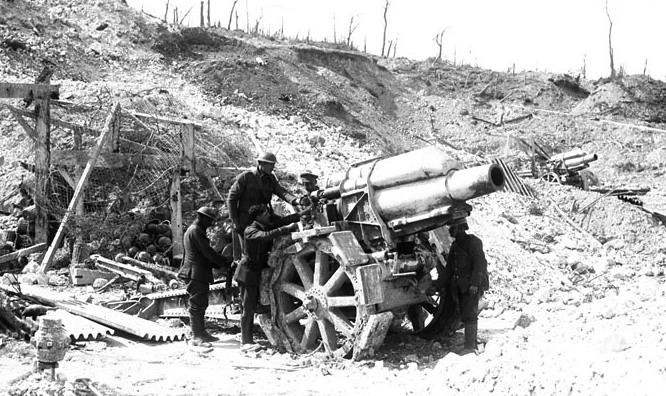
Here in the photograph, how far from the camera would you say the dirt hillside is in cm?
640

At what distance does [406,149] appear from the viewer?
99.9 ft

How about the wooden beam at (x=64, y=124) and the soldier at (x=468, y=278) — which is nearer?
the soldier at (x=468, y=278)

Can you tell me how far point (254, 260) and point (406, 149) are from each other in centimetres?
2196

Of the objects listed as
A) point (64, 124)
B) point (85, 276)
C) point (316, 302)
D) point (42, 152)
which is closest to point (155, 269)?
point (85, 276)

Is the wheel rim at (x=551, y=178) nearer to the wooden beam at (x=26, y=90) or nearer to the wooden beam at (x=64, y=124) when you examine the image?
the wooden beam at (x=64, y=124)

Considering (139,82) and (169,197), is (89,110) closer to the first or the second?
(169,197)

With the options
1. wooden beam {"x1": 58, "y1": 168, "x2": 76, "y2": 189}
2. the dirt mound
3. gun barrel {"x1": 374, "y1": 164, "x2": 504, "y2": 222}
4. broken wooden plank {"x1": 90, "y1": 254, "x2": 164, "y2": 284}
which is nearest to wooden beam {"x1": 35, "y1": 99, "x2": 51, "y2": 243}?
wooden beam {"x1": 58, "y1": 168, "x2": 76, "y2": 189}

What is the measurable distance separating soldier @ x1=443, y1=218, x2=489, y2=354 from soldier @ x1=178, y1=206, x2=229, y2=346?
8.78 feet

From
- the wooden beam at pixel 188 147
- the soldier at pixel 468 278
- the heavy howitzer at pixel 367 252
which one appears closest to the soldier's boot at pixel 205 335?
the heavy howitzer at pixel 367 252

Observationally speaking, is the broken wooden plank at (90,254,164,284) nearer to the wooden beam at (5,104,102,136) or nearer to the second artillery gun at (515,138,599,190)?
the wooden beam at (5,104,102,136)

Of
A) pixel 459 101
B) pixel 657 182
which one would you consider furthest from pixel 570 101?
pixel 657 182

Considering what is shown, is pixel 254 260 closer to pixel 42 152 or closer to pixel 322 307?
pixel 322 307

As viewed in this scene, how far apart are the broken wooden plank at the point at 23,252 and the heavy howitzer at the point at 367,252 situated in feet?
16.0

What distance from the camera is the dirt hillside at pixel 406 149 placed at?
21.0 feet
